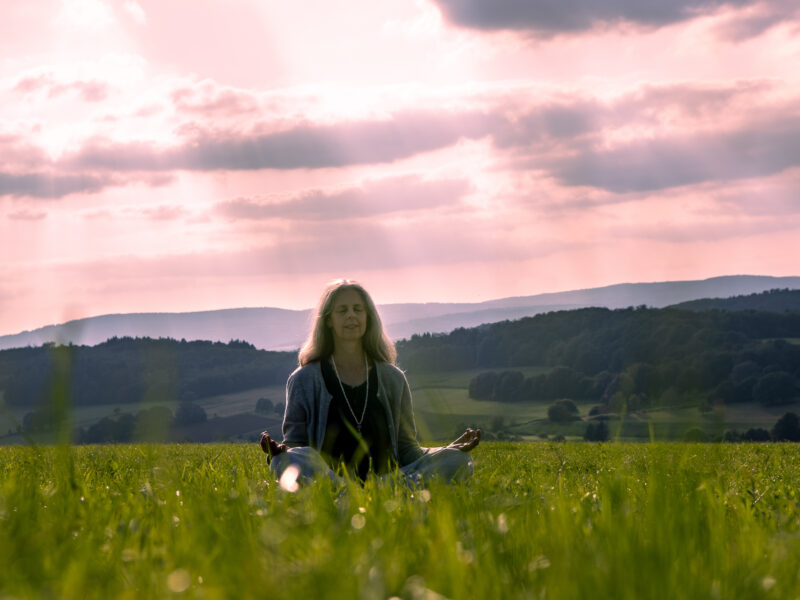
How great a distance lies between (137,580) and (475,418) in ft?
479

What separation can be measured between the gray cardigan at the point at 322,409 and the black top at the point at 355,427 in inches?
3.1

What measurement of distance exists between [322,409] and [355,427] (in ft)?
1.43

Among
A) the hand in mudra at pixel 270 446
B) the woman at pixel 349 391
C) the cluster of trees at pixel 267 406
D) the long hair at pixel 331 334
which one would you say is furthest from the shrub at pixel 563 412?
the hand in mudra at pixel 270 446

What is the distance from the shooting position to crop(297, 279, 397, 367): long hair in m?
10.2

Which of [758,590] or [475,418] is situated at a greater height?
[758,590]

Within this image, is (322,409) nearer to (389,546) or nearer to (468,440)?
(468,440)

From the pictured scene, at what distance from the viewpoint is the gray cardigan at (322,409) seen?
9719 mm

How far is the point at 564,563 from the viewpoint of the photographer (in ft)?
8.48

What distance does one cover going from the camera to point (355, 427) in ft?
31.7

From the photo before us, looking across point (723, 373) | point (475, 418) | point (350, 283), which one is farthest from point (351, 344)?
point (723, 373)

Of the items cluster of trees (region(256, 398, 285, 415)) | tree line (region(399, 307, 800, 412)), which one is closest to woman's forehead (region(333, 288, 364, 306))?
tree line (region(399, 307, 800, 412))

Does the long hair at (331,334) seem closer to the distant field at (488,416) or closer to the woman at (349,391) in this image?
the woman at (349,391)

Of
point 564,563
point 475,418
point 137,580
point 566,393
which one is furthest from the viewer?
point 566,393

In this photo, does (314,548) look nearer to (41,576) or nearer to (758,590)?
(41,576)
